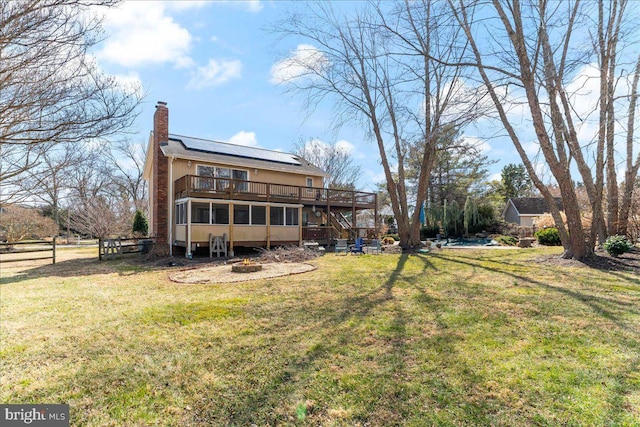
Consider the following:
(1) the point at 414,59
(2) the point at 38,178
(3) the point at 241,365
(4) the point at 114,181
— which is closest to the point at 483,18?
(1) the point at 414,59

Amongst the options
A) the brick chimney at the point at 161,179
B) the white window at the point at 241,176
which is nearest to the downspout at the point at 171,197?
the brick chimney at the point at 161,179

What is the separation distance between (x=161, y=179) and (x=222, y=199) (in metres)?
3.46

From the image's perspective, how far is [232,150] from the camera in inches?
751

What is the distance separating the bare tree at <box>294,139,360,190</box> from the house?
15.3 meters

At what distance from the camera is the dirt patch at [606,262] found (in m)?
8.52

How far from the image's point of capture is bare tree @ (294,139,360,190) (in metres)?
34.7

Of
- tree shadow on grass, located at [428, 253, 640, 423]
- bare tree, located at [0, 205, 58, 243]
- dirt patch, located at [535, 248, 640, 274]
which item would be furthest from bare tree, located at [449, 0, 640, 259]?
bare tree, located at [0, 205, 58, 243]

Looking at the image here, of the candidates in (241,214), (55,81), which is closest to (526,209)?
(241,214)

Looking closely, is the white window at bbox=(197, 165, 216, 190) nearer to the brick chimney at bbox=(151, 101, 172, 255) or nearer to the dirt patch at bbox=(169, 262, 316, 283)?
the brick chimney at bbox=(151, 101, 172, 255)

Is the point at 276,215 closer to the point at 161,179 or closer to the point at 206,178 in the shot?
the point at 206,178

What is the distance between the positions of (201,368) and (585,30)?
13326mm

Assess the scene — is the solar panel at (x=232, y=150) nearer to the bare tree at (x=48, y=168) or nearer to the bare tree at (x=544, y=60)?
the bare tree at (x=48, y=168)

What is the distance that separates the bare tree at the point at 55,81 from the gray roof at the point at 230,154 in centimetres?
1041

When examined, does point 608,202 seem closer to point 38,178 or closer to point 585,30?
point 585,30
